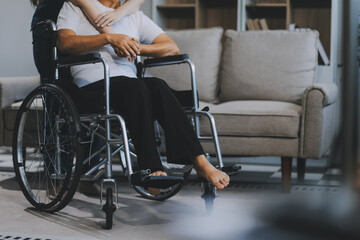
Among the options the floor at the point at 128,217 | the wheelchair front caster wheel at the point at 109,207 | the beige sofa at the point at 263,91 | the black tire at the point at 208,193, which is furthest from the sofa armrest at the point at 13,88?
the black tire at the point at 208,193

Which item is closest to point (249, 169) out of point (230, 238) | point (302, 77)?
point (302, 77)

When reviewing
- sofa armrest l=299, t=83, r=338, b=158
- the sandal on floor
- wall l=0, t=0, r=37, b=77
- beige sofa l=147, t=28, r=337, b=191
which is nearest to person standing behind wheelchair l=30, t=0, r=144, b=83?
the sandal on floor

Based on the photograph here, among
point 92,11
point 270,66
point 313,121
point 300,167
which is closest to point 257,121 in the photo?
point 313,121

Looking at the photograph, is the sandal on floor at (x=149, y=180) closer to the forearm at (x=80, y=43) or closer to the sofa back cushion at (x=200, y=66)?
the forearm at (x=80, y=43)

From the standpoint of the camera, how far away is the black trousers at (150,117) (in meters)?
1.69

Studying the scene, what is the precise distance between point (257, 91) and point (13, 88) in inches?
48.7

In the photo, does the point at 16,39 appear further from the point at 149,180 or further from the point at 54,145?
the point at 149,180

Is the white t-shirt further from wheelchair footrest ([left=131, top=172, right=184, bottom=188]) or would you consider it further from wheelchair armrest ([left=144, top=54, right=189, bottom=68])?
wheelchair footrest ([left=131, top=172, right=184, bottom=188])

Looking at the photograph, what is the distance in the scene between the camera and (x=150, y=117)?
5.66 feet

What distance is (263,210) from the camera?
0.17 meters

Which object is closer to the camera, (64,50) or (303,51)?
(64,50)

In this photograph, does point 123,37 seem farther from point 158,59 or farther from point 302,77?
point 302,77

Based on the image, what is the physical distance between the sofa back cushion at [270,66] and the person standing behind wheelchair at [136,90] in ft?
2.67

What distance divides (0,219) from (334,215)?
6.20 ft
